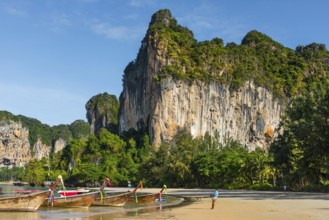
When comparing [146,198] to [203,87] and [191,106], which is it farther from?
[203,87]

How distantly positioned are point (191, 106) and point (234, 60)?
836 inches

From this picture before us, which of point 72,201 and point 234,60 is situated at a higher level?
point 234,60

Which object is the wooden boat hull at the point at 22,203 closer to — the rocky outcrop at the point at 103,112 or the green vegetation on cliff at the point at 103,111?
the green vegetation on cliff at the point at 103,111

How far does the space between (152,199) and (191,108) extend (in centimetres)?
7537

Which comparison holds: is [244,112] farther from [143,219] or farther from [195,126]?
[143,219]

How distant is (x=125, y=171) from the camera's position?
306 feet

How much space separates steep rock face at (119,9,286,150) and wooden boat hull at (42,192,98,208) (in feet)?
250

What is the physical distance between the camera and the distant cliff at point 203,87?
351 feet

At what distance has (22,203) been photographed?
82.6 ft

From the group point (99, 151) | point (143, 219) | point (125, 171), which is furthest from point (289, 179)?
point (99, 151)

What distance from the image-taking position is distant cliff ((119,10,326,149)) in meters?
107

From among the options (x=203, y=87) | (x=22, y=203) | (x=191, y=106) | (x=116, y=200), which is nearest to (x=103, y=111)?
(x=203, y=87)

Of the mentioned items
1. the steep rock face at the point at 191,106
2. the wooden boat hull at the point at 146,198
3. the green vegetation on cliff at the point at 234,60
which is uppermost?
the green vegetation on cliff at the point at 234,60

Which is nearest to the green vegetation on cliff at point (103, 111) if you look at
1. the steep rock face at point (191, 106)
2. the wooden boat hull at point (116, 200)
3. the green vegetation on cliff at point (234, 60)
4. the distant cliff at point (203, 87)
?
the distant cliff at point (203, 87)
